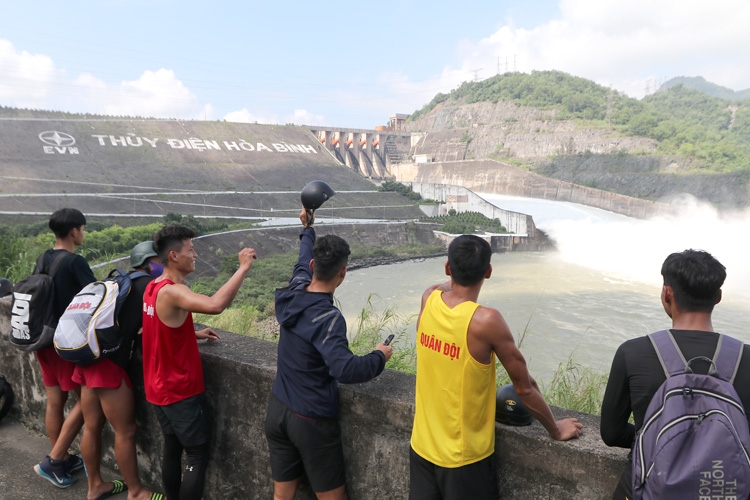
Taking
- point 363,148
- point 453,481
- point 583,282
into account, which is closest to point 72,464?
point 453,481

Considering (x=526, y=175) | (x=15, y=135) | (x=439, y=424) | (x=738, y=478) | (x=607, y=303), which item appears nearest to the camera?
Result: (x=738, y=478)

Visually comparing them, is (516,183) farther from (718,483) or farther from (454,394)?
(718,483)

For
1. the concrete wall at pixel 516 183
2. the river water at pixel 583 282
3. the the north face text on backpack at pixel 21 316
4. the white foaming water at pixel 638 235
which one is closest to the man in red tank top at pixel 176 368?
the the north face text on backpack at pixel 21 316

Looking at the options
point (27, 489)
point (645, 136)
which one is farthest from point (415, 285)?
point (645, 136)

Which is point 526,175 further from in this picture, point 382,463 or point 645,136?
point 382,463

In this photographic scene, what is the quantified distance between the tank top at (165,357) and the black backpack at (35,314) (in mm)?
856

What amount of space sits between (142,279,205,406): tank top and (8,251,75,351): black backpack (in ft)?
2.81

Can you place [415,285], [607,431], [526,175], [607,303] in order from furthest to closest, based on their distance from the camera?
1. [526,175]
2. [415,285]
3. [607,303]
4. [607,431]

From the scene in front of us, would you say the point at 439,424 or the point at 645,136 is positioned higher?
the point at 645,136

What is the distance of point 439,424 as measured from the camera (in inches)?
70.6

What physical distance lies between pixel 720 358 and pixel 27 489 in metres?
3.42

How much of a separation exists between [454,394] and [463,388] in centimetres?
4

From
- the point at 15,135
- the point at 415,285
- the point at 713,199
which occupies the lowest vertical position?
the point at 415,285

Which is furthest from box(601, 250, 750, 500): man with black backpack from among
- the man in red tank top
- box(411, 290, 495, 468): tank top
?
the man in red tank top
